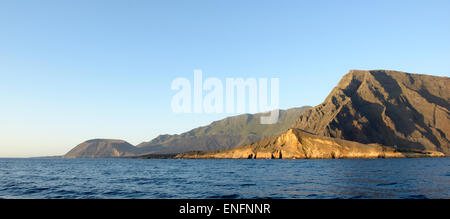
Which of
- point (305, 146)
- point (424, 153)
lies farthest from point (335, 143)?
point (424, 153)

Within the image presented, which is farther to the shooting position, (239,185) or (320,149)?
(320,149)

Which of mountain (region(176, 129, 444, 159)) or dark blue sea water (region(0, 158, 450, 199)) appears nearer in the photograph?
dark blue sea water (region(0, 158, 450, 199))

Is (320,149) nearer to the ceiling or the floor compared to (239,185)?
nearer to the floor

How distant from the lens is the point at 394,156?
485 feet

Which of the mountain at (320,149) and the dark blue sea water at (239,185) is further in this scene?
the mountain at (320,149)
